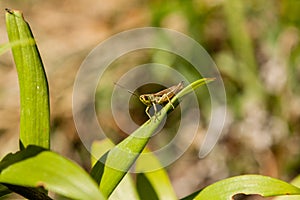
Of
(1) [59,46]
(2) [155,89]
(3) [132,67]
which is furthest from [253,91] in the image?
(1) [59,46]

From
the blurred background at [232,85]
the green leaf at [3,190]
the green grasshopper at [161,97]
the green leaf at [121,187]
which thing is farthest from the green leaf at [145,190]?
the blurred background at [232,85]

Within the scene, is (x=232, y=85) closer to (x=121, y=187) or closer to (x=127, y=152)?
(x=121, y=187)

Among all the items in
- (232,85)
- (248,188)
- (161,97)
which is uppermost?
(232,85)

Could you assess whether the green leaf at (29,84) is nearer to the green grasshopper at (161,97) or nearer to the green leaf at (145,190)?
the green grasshopper at (161,97)

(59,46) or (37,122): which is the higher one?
(59,46)

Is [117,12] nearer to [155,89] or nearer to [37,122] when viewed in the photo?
[155,89]

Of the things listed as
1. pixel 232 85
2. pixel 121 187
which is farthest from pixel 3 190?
pixel 232 85
